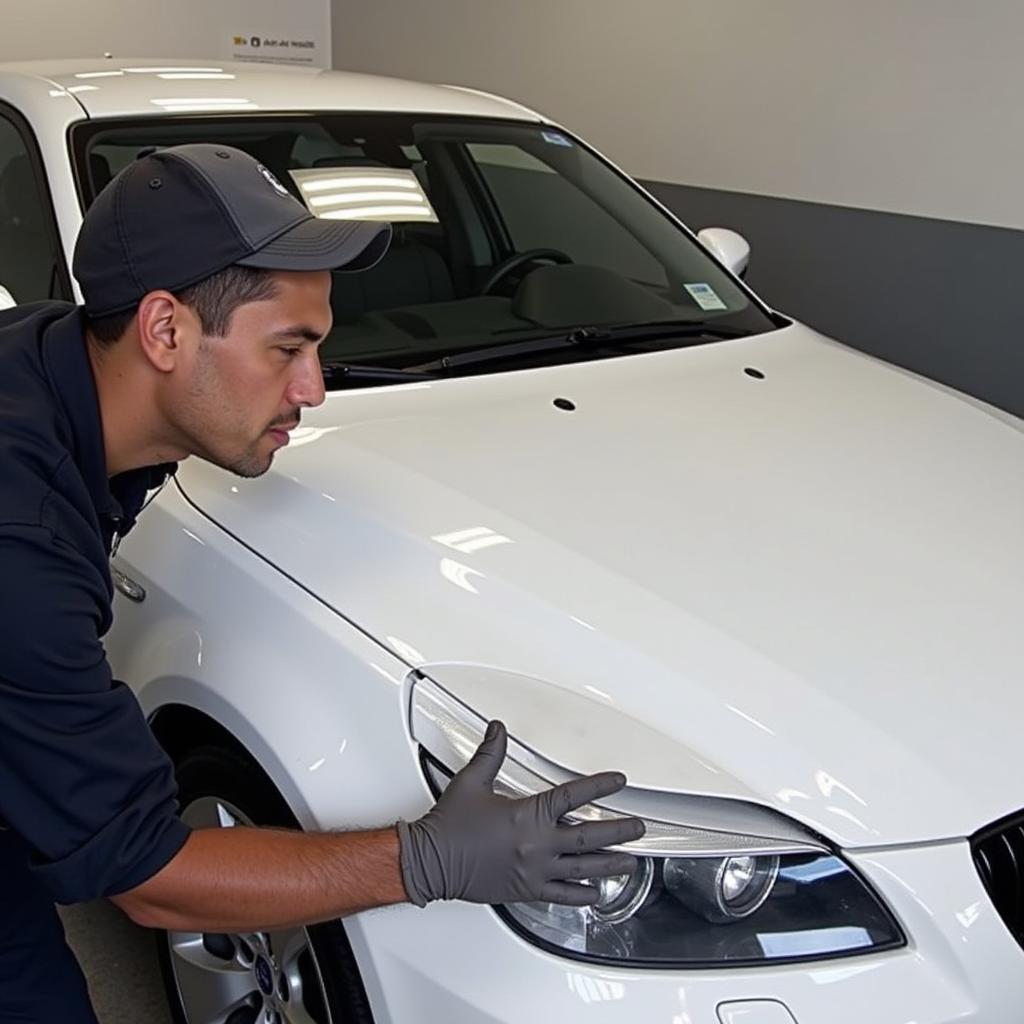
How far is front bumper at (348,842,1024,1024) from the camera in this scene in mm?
1110

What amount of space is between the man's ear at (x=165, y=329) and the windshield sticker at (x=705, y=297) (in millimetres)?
1379

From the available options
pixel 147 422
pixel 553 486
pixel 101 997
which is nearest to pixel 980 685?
pixel 553 486

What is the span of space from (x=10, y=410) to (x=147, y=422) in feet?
0.48

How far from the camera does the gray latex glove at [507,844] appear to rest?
44.1 inches

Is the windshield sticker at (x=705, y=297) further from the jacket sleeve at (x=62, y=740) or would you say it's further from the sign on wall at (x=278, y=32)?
the sign on wall at (x=278, y=32)

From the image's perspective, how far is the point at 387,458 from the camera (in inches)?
64.1

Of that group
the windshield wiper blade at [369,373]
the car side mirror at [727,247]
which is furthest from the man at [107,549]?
the car side mirror at [727,247]

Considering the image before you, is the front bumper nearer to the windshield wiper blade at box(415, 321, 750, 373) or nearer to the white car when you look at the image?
the white car

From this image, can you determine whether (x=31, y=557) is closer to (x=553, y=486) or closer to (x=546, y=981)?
(x=546, y=981)

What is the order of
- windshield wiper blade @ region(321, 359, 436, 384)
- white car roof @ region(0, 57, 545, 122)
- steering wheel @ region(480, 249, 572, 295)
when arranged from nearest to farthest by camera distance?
windshield wiper blade @ region(321, 359, 436, 384), white car roof @ region(0, 57, 545, 122), steering wheel @ region(480, 249, 572, 295)

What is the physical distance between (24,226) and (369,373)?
28.1 inches

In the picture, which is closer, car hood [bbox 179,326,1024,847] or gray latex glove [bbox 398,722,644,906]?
gray latex glove [bbox 398,722,644,906]

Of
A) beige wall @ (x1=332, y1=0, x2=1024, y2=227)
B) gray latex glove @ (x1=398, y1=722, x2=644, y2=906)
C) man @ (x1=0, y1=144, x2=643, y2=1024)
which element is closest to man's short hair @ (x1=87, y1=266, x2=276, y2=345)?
man @ (x1=0, y1=144, x2=643, y2=1024)

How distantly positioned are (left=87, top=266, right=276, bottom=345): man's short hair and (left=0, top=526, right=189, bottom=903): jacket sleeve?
0.26 m
